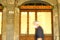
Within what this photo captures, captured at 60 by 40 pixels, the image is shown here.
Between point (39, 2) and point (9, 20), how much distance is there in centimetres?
239

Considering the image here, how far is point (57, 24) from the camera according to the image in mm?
11938

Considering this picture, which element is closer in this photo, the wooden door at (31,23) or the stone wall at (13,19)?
the stone wall at (13,19)

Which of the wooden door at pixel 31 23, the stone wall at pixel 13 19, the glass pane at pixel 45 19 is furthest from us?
the glass pane at pixel 45 19

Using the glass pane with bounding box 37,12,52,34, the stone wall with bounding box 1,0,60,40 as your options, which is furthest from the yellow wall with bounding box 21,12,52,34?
the stone wall with bounding box 1,0,60,40

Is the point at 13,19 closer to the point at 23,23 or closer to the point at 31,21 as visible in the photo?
the point at 23,23

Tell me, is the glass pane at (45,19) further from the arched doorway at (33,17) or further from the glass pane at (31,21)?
the glass pane at (31,21)

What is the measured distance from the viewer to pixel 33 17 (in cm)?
1237

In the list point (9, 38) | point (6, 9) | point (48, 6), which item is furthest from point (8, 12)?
point (48, 6)

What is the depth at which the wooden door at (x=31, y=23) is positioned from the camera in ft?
39.9

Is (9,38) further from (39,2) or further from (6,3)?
(39,2)

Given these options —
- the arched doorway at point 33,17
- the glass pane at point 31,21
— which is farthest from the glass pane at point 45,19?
the glass pane at point 31,21

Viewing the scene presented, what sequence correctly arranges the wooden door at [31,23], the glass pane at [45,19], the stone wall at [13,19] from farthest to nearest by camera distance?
the glass pane at [45,19] < the wooden door at [31,23] < the stone wall at [13,19]

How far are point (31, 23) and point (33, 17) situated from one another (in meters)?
0.43

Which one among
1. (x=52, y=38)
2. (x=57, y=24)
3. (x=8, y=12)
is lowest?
(x=52, y=38)
